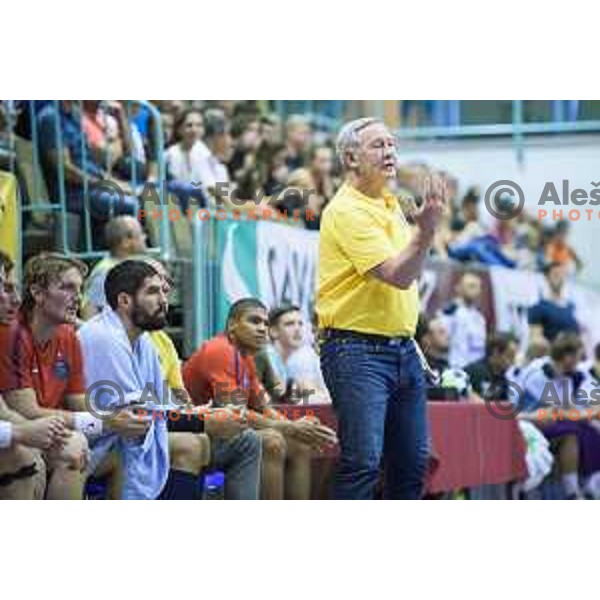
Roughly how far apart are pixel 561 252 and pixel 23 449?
243 centimetres

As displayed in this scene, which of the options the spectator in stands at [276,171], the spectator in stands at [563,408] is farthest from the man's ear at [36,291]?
the spectator in stands at [563,408]

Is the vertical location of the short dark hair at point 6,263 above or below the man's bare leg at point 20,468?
above

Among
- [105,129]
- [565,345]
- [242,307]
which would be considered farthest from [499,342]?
[105,129]

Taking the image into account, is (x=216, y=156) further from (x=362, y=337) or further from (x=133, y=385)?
(x=362, y=337)

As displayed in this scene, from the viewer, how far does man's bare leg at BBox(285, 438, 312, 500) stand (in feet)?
26.4

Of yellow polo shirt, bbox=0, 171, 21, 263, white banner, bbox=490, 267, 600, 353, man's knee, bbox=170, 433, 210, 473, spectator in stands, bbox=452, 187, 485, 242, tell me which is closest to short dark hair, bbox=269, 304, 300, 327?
man's knee, bbox=170, 433, 210, 473

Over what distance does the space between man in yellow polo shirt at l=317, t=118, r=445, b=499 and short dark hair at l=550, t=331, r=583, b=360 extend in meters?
1.21

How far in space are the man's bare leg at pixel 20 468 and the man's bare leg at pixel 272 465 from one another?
32.0 inches

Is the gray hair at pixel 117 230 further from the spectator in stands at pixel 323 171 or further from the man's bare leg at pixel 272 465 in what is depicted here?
the man's bare leg at pixel 272 465

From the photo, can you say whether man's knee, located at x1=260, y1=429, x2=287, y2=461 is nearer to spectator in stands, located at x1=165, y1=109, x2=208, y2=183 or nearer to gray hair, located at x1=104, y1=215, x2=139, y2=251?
gray hair, located at x1=104, y1=215, x2=139, y2=251

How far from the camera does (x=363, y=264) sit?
7688 mm

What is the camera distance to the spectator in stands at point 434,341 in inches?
323

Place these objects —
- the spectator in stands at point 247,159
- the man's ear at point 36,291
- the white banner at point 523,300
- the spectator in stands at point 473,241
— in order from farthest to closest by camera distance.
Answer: the white banner at point 523,300 < the spectator in stands at point 473,241 < the spectator in stands at point 247,159 < the man's ear at point 36,291
